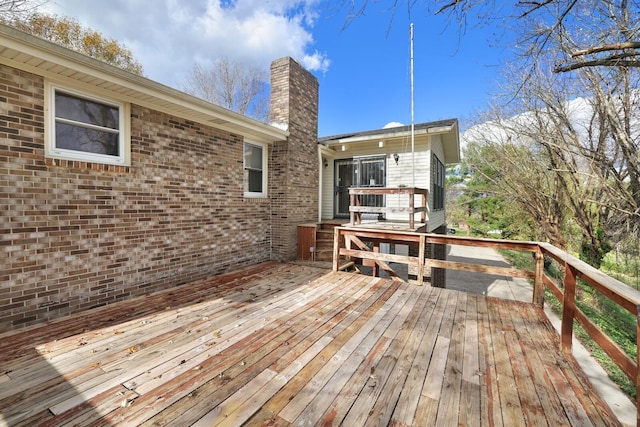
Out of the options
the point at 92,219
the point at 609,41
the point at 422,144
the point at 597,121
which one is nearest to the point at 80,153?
the point at 92,219

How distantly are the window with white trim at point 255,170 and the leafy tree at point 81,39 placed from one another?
9979 millimetres

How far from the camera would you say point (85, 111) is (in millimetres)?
3666

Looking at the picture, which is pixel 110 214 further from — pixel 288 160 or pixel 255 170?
pixel 288 160

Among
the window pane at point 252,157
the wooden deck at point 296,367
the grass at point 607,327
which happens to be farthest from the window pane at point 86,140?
the grass at point 607,327

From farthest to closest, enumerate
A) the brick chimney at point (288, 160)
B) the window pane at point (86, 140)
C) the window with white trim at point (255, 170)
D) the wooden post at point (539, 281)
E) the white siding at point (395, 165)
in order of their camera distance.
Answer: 1. the white siding at point (395, 165)
2. the brick chimney at point (288, 160)
3. the window with white trim at point (255, 170)
4. the wooden post at point (539, 281)
5. the window pane at point (86, 140)

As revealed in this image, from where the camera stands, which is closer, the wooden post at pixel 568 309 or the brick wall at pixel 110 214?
the wooden post at pixel 568 309

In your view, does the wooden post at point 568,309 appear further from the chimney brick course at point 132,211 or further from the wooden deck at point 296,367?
the chimney brick course at point 132,211

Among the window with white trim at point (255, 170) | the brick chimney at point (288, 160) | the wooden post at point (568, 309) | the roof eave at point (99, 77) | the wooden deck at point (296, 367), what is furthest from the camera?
the brick chimney at point (288, 160)

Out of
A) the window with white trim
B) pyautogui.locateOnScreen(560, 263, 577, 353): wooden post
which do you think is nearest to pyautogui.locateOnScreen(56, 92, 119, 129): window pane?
the window with white trim

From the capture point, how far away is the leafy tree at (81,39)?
35.4 ft

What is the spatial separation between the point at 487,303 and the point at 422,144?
15.1ft

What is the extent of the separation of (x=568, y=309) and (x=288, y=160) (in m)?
5.74

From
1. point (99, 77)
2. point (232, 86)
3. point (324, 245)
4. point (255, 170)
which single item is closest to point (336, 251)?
point (324, 245)

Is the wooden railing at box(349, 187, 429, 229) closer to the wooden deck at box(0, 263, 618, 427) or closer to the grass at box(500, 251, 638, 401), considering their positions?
the wooden deck at box(0, 263, 618, 427)
